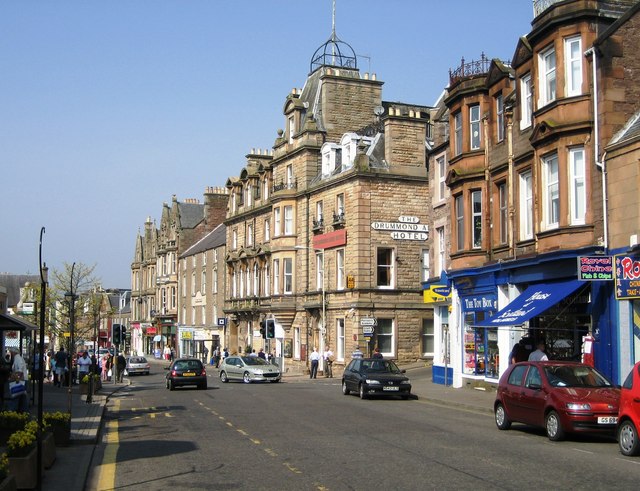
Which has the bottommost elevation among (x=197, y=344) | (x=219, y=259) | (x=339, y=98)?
(x=197, y=344)

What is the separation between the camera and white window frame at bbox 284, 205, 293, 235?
182 ft

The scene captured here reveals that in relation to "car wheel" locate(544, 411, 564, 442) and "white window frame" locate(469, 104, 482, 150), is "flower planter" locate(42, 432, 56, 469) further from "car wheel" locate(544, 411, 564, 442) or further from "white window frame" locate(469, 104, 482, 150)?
"white window frame" locate(469, 104, 482, 150)

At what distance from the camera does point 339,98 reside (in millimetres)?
55375

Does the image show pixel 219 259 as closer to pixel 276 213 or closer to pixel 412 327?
pixel 276 213

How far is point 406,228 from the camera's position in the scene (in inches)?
1892

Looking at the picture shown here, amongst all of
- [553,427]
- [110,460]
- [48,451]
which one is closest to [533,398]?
[553,427]

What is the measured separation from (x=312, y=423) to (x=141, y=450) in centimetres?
542

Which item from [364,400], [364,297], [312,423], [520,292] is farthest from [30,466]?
[364,297]

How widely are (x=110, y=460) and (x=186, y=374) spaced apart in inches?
854

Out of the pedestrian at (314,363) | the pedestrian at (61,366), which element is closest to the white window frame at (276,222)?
the pedestrian at (314,363)

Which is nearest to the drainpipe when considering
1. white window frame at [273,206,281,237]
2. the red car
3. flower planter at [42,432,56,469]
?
the red car

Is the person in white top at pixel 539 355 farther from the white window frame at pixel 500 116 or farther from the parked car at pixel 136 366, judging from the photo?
the parked car at pixel 136 366

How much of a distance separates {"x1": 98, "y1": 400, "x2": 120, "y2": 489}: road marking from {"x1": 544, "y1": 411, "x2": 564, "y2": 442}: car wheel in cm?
837

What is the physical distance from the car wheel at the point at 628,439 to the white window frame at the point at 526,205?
1310 centimetres
